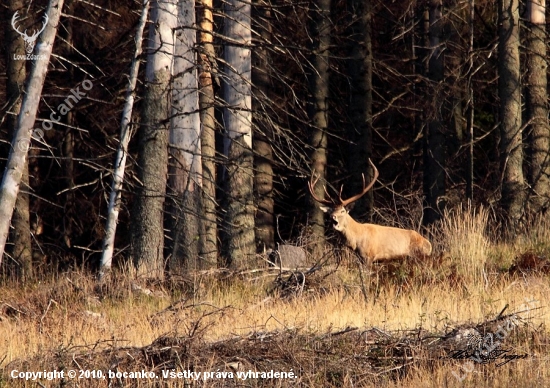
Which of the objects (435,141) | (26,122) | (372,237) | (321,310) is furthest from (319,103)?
(26,122)

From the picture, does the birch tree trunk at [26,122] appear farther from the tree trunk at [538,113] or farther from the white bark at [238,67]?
the tree trunk at [538,113]

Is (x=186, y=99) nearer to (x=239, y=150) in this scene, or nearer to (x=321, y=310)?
(x=239, y=150)

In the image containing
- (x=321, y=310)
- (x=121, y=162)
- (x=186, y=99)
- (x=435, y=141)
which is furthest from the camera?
(x=435, y=141)

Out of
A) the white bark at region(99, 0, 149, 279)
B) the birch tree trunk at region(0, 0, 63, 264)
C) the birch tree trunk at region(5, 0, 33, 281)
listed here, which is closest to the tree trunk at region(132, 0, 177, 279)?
the white bark at region(99, 0, 149, 279)

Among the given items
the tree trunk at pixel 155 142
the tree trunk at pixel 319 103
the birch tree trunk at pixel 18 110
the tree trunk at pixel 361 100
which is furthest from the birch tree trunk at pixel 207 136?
the tree trunk at pixel 361 100

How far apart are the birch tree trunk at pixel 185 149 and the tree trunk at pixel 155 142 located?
50 centimetres

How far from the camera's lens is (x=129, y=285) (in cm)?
1168

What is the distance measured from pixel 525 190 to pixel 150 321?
8.90 meters

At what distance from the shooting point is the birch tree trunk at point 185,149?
13.5 m

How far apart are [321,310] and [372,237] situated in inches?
208

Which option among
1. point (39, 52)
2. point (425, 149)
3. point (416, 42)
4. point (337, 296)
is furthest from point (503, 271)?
point (416, 42)

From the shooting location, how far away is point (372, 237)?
1532 centimetres

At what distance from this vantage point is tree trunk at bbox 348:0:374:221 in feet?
64.5

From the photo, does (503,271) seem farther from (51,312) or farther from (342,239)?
(51,312)
